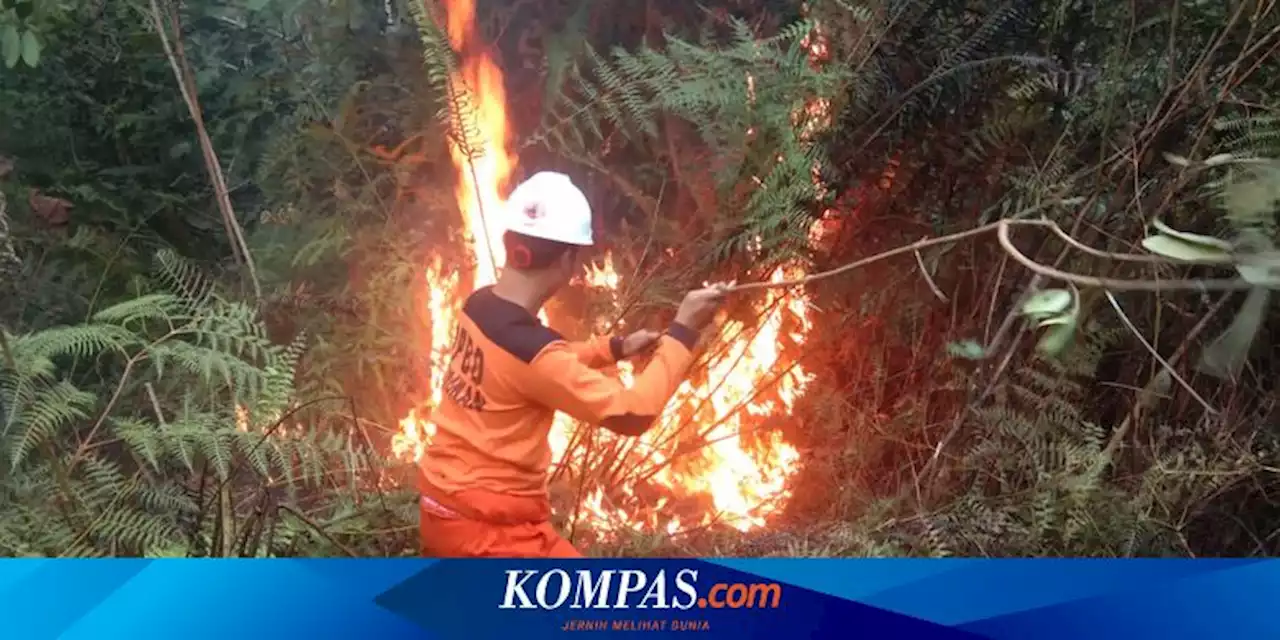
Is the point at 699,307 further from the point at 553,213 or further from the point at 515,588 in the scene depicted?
the point at 515,588

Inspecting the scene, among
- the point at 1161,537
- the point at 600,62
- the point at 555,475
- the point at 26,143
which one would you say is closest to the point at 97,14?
the point at 26,143

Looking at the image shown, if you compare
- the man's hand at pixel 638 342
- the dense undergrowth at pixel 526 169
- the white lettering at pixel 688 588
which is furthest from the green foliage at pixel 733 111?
the white lettering at pixel 688 588

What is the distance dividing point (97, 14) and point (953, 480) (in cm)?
120

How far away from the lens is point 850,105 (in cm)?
149

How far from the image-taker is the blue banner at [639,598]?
1.48m

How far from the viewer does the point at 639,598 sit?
60.2 inches

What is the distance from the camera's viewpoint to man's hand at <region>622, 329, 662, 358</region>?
1458mm

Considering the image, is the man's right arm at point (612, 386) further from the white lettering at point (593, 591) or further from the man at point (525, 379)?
the white lettering at point (593, 591)

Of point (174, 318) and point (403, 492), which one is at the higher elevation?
point (174, 318)

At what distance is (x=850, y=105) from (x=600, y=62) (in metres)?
0.31

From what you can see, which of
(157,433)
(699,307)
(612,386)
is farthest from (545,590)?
(157,433)

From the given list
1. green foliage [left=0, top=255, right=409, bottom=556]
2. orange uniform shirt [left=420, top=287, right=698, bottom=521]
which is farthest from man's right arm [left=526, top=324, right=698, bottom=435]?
green foliage [left=0, top=255, right=409, bottom=556]

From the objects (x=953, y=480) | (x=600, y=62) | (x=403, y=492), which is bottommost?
(x=953, y=480)

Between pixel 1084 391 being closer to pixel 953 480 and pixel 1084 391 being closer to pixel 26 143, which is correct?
pixel 953 480
